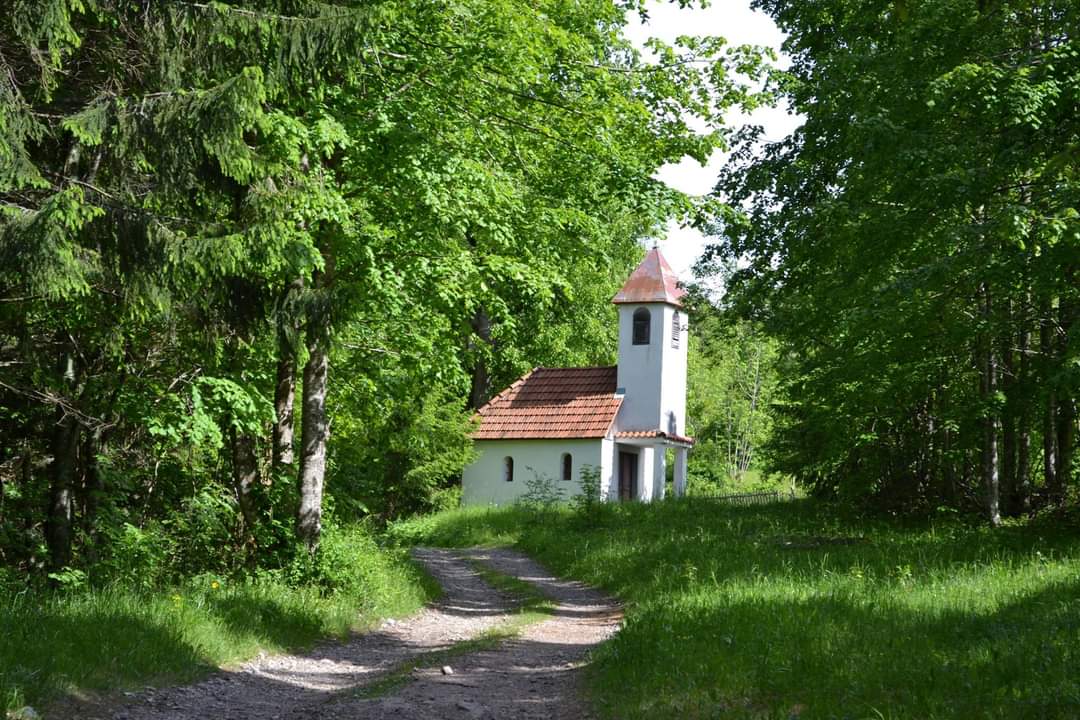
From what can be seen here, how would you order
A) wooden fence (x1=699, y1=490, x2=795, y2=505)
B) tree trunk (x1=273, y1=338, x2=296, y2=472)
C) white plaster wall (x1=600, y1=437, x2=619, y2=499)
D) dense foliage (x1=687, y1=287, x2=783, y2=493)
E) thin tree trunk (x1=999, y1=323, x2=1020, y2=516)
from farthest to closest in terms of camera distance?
dense foliage (x1=687, y1=287, x2=783, y2=493) → white plaster wall (x1=600, y1=437, x2=619, y2=499) → wooden fence (x1=699, y1=490, x2=795, y2=505) → thin tree trunk (x1=999, y1=323, x2=1020, y2=516) → tree trunk (x1=273, y1=338, x2=296, y2=472)

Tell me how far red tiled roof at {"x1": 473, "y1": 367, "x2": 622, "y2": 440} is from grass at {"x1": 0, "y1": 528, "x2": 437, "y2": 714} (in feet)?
78.3

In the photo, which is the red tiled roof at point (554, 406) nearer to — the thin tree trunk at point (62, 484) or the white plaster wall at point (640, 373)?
the white plaster wall at point (640, 373)

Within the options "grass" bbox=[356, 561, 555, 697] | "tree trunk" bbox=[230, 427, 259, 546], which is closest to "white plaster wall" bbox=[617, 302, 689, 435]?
"grass" bbox=[356, 561, 555, 697]

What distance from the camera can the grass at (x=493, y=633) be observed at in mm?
9168

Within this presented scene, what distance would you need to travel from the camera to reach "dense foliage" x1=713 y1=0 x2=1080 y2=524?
1288cm

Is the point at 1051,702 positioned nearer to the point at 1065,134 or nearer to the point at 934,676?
the point at 934,676

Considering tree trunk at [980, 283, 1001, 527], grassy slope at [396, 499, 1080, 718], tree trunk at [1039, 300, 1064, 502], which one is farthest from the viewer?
tree trunk at [980, 283, 1001, 527]

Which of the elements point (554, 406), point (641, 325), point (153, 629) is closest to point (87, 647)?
point (153, 629)

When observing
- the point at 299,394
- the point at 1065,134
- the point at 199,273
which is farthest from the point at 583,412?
the point at 199,273

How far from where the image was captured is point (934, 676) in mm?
7051

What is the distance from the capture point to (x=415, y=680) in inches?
362

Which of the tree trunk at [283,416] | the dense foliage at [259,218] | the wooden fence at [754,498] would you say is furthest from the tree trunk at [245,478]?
the wooden fence at [754,498]

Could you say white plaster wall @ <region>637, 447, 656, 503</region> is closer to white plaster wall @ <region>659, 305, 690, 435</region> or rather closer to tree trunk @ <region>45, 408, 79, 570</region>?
white plaster wall @ <region>659, 305, 690, 435</region>

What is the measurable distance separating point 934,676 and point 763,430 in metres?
56.7
